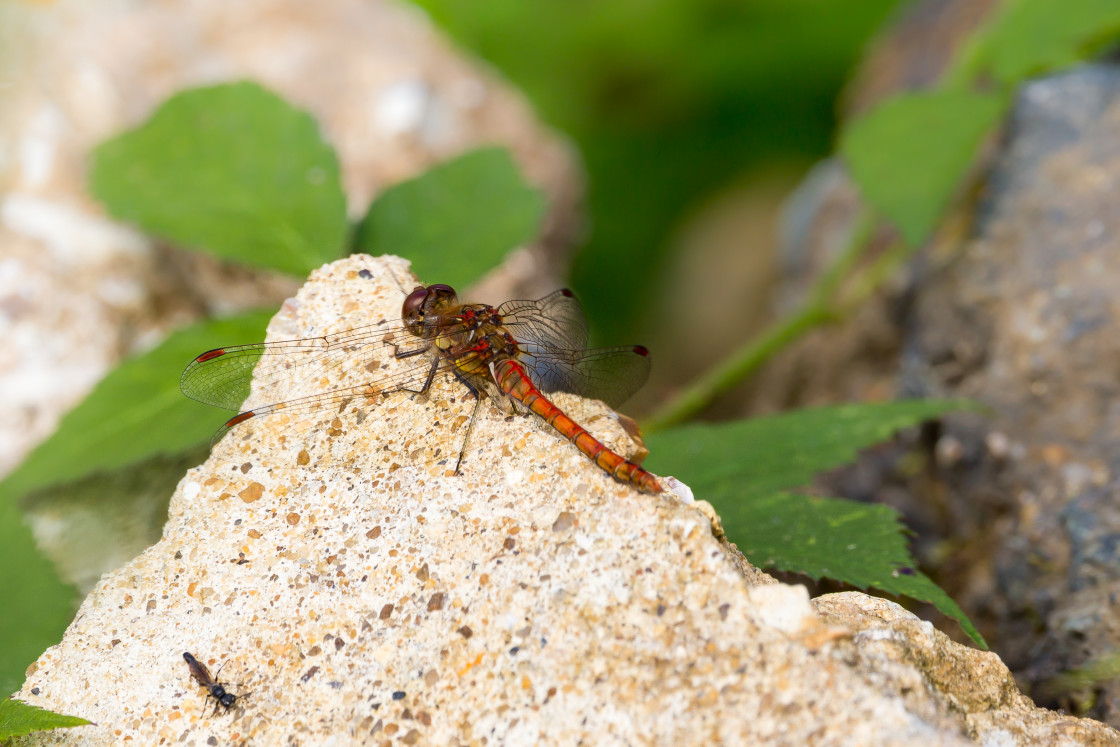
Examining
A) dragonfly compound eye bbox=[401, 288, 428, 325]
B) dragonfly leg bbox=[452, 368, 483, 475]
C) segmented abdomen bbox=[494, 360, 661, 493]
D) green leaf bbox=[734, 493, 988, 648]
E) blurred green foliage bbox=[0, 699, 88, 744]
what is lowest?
green leaf bbox=[734, 493, 988, 648]

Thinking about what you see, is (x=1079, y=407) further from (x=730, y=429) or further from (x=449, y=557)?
(x=449, y=557)

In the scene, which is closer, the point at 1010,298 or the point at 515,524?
the point at 515,524

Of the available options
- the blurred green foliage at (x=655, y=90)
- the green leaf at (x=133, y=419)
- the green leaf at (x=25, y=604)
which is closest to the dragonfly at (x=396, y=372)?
the green leaf at (x=133, y=419)

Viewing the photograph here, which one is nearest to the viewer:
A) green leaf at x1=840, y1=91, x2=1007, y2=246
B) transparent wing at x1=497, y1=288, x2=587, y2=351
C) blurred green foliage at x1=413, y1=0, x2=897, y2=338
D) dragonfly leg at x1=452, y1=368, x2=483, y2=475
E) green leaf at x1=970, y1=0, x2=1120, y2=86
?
dragonfly leg at x1=452, y1=368, x2=483, y2=475

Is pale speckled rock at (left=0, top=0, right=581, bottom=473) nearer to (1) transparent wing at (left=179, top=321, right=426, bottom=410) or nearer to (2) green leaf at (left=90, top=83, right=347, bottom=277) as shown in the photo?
(2) green leaf at (left=90, top=83, right=347, bottom=277)

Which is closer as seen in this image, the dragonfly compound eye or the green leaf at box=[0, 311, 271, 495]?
the dragonfly compound eye

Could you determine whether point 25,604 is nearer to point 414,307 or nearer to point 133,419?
point 133,419

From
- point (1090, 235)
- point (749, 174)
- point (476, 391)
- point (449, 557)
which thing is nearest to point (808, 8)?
point (749, 174)

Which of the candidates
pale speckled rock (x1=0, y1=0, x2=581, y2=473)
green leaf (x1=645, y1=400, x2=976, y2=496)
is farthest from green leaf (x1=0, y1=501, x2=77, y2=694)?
green leaf (x1=645, y1=400, x2=976, y2=496)

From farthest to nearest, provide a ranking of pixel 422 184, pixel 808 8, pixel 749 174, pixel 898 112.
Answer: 1. pixel 749 174
2. pixel 808 8
3. pixel 898 112
4. pixel 422 184
